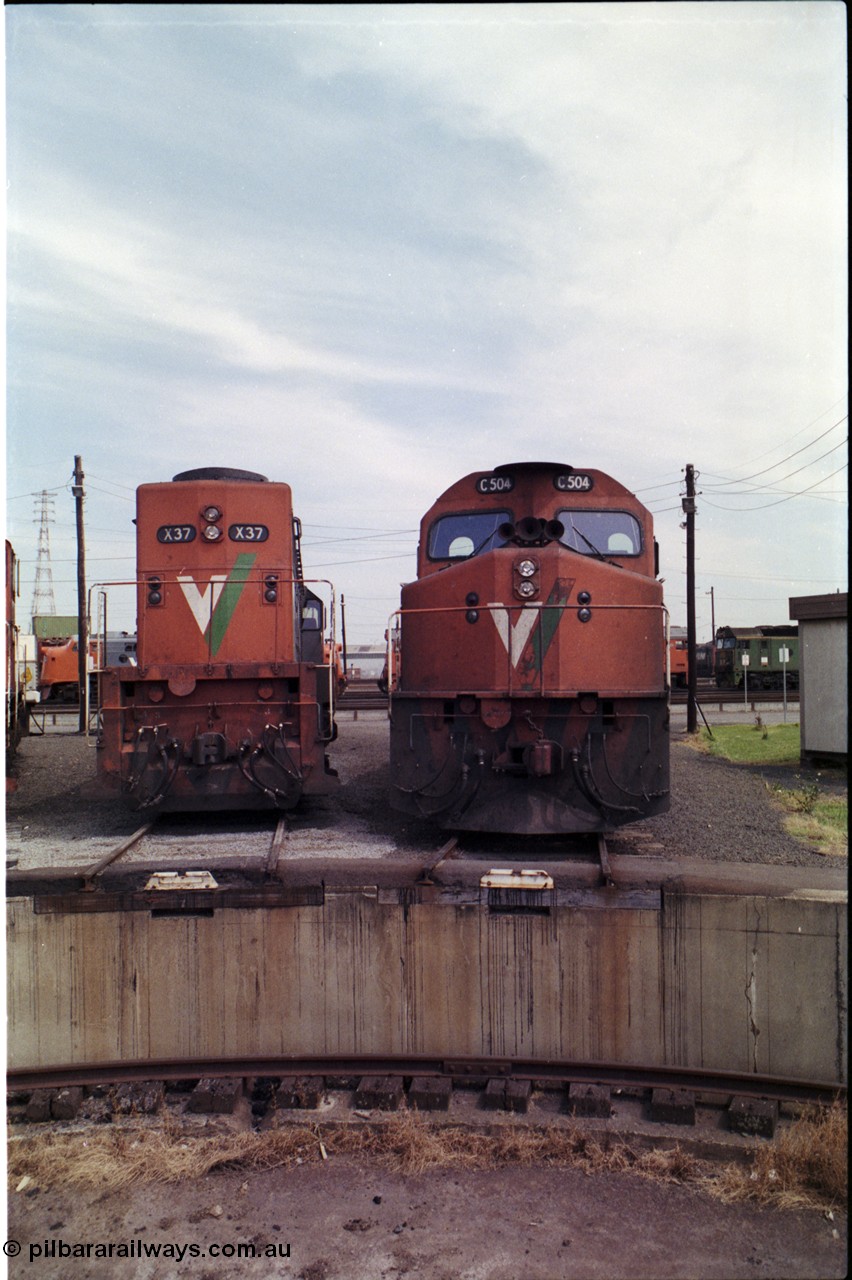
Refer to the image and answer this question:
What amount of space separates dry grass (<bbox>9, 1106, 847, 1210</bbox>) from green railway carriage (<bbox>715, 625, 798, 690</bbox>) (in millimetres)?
34676

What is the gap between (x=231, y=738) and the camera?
867 cm

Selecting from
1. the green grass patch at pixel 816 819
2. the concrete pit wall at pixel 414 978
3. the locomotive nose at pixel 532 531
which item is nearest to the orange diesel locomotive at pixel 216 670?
the locomotive nose at pixel 532 531

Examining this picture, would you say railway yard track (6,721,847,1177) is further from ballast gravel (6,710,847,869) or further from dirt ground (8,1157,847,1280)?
ballast gravel (6,710,847,869)

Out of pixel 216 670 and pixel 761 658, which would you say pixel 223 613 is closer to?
pixel 216 670

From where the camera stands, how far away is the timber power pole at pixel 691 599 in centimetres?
1733

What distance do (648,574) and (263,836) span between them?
4.47m

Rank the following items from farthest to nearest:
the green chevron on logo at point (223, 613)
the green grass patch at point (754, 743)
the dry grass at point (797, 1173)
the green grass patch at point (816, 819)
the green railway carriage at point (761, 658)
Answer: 1. the green railway carriage at point (761, 658)
2. the green grass patch at point (754, 743)
3. the green chevron on logo at point (223, 613)
4. the green grass patch at point (816, 819)
5. the dry grass at point (797, 1173)

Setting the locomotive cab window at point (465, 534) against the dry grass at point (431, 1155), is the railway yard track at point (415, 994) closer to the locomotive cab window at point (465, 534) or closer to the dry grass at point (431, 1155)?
the dry grass at point (431, 1155)

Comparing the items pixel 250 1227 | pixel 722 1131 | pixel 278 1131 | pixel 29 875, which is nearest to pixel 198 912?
pixel 278 1131

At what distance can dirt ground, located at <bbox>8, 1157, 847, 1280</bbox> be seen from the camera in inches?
124

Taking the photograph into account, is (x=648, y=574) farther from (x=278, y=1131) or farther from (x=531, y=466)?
(x=278, y=1131)

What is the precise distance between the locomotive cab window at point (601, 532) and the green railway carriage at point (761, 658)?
99.5 feet

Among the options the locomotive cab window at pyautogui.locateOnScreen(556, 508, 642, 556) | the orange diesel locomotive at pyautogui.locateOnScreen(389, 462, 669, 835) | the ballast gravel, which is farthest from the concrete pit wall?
the locomotive cab window at pyautogui.locateOnScreen(556, 508, 642, 556)
